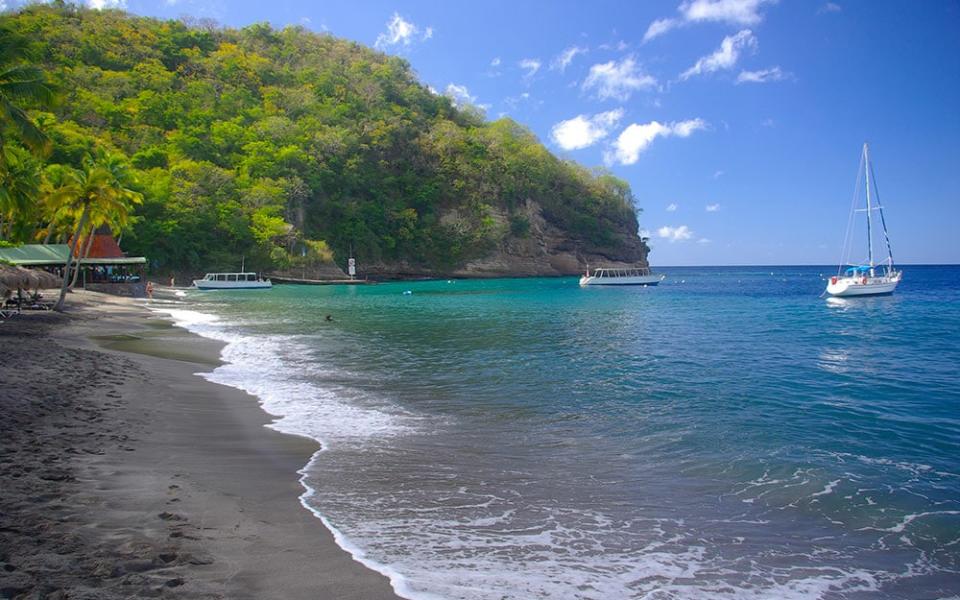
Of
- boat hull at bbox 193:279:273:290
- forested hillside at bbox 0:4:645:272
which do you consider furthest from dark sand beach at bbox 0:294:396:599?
boat hull at bbox 193:279:273:290

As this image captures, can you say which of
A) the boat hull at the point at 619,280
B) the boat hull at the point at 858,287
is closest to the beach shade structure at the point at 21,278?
the boat hull at the point at 619,280

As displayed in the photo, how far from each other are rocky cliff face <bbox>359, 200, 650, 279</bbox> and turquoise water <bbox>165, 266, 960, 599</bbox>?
71501 millimetres

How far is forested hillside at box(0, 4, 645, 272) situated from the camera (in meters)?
68.6

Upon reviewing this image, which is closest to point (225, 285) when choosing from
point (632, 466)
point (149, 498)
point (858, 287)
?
point (149, 498)

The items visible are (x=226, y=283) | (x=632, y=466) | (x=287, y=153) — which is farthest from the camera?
(x=287, y=153)

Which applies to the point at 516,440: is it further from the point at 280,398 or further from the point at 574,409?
the point at 280,398

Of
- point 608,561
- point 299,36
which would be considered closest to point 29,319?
point 608,561

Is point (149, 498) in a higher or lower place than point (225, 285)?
lower

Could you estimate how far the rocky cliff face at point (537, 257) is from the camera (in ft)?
295

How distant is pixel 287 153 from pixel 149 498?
78520mm

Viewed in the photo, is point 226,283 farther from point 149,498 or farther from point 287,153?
point 149,498

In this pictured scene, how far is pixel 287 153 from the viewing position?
76938 mm

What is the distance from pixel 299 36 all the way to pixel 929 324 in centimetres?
12832

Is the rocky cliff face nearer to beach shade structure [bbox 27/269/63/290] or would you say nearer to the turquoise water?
beach shade structure [bbox 27/269/63/290]
